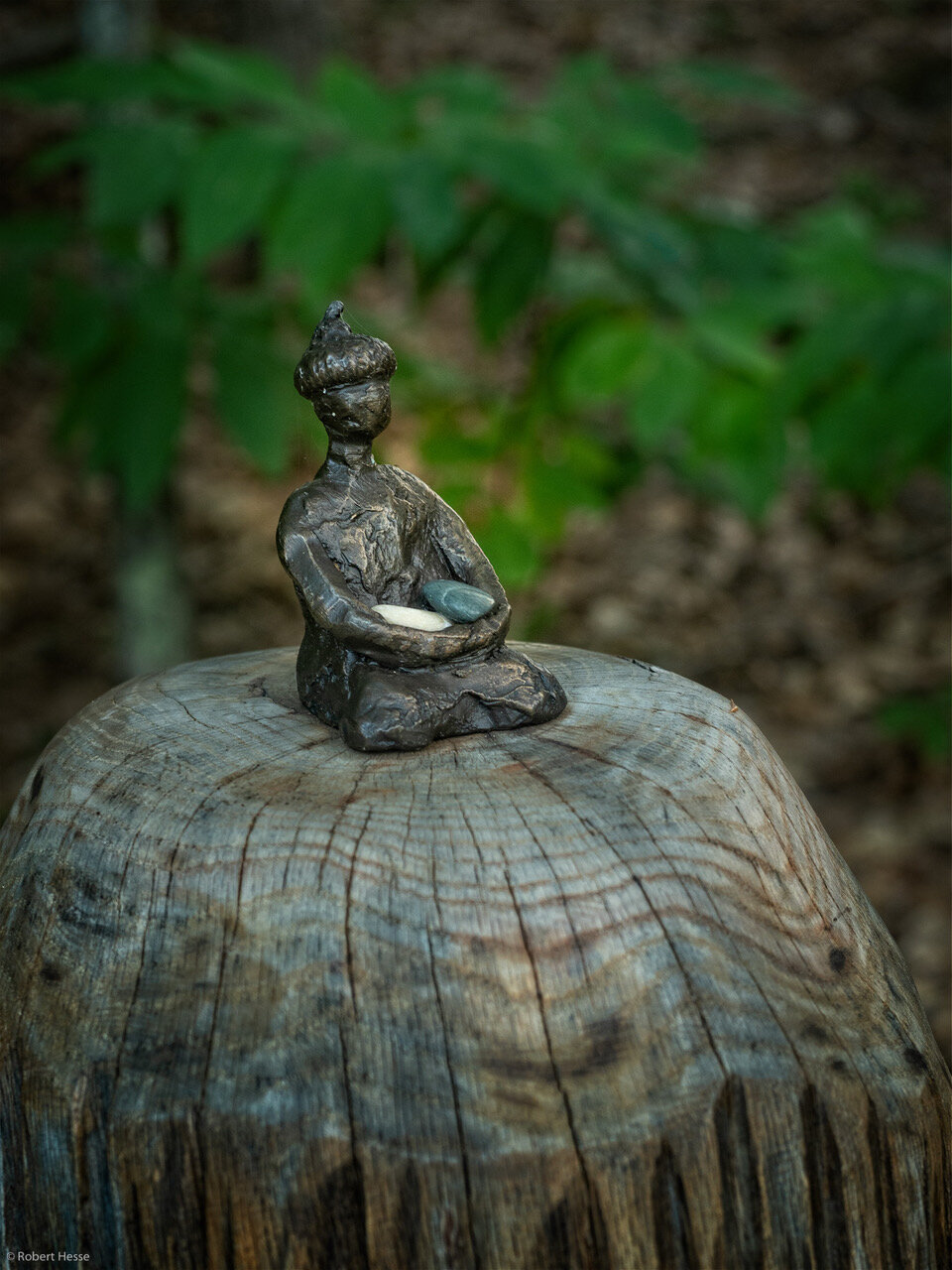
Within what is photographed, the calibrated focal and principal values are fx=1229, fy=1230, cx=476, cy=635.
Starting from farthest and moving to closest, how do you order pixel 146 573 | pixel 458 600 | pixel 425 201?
pixel 146 573
pixel 425 201
pixel 458 600

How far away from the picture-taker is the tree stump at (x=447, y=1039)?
5.06ft

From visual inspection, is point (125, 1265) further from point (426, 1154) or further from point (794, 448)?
point (794, 448)

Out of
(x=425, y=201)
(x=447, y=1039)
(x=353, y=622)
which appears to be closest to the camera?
(x=447, y=1039)

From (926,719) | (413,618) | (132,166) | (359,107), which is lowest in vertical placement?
(926,719)

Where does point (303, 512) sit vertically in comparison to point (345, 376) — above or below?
below

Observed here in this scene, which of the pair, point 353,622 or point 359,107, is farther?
point 359,107

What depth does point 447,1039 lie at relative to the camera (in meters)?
1.57

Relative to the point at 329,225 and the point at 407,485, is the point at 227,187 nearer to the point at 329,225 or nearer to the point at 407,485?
the point at 329,225

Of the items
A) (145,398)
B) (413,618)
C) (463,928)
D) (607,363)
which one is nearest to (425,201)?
(607,363)

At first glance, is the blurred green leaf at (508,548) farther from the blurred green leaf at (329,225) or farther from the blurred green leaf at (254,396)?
the blurred green leaf at (329,225)

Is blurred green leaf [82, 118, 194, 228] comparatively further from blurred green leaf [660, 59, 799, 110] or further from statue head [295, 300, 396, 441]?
blurred green leaf [660, 59, 799, 110]

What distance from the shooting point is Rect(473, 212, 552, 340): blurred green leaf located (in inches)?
122

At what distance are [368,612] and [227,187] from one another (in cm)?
128

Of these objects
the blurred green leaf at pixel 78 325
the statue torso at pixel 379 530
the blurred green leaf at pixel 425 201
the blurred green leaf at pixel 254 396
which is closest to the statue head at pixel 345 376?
the statue torso at pixel 379 530
